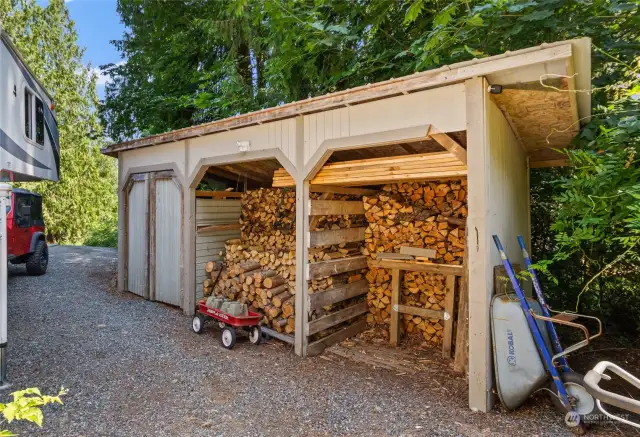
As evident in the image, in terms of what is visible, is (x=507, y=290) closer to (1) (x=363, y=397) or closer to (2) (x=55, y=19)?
(1) (x=363, y=397)

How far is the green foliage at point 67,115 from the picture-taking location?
14.9 m

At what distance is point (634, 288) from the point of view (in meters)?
5.12

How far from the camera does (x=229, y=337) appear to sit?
14.2ft

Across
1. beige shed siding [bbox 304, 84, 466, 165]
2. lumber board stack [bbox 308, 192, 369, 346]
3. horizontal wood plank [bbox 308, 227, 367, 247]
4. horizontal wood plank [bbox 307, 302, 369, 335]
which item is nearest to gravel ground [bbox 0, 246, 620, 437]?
horizontal wood plank [bbox 307, 302, 369, 335]

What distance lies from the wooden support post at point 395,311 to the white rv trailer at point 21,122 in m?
4.97

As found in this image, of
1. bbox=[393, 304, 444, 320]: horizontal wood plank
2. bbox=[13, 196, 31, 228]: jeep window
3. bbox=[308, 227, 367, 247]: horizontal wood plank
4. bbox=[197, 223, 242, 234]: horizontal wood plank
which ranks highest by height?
bbox=[13, 196, 31, 228]: jeep window

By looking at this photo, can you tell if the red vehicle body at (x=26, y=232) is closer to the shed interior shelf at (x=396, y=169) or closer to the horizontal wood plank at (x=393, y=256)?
the shed interior shelf at (x=396, y=169)

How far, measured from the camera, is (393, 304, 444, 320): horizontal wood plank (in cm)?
450

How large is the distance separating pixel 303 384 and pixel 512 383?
6.06 feet

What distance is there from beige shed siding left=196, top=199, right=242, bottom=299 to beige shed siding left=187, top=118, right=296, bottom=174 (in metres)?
0.66

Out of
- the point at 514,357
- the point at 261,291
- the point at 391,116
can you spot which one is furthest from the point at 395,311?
the point at 391,116

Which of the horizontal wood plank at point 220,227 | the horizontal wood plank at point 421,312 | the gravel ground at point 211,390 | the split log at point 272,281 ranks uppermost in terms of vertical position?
the horizontal wood plank at point 220,227

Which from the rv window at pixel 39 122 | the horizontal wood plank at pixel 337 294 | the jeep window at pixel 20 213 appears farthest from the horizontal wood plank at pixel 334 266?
the jeep window at pixel 20 213
